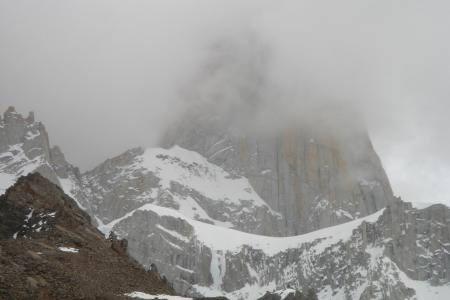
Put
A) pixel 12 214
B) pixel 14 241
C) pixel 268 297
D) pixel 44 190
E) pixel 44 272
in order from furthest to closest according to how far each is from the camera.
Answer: pixel 268 297 < pixel 44 190 < pixel 12 214 < pixel 14 241 < pixel 44 272

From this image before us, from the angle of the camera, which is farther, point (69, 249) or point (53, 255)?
point (69, 249)

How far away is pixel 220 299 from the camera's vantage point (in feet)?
233

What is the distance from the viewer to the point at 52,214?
73750 mm

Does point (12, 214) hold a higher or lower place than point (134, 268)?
higher

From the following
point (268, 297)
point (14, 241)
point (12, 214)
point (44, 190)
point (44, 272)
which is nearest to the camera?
point (44, 272)

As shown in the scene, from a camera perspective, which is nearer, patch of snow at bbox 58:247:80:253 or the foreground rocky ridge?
the foreground rocky ridge

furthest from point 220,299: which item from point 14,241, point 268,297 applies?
point 268,297

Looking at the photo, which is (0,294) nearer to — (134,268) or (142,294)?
(142,294)

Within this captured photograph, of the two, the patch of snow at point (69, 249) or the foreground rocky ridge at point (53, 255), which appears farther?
the patch of snow at point (69, 249)

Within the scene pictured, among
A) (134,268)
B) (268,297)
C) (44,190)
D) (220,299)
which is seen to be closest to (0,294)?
(134,268)

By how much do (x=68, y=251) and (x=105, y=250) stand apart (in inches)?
247

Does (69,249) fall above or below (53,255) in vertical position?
above

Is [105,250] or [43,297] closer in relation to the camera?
[43,297]

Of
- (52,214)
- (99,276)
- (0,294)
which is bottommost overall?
(0,294)
